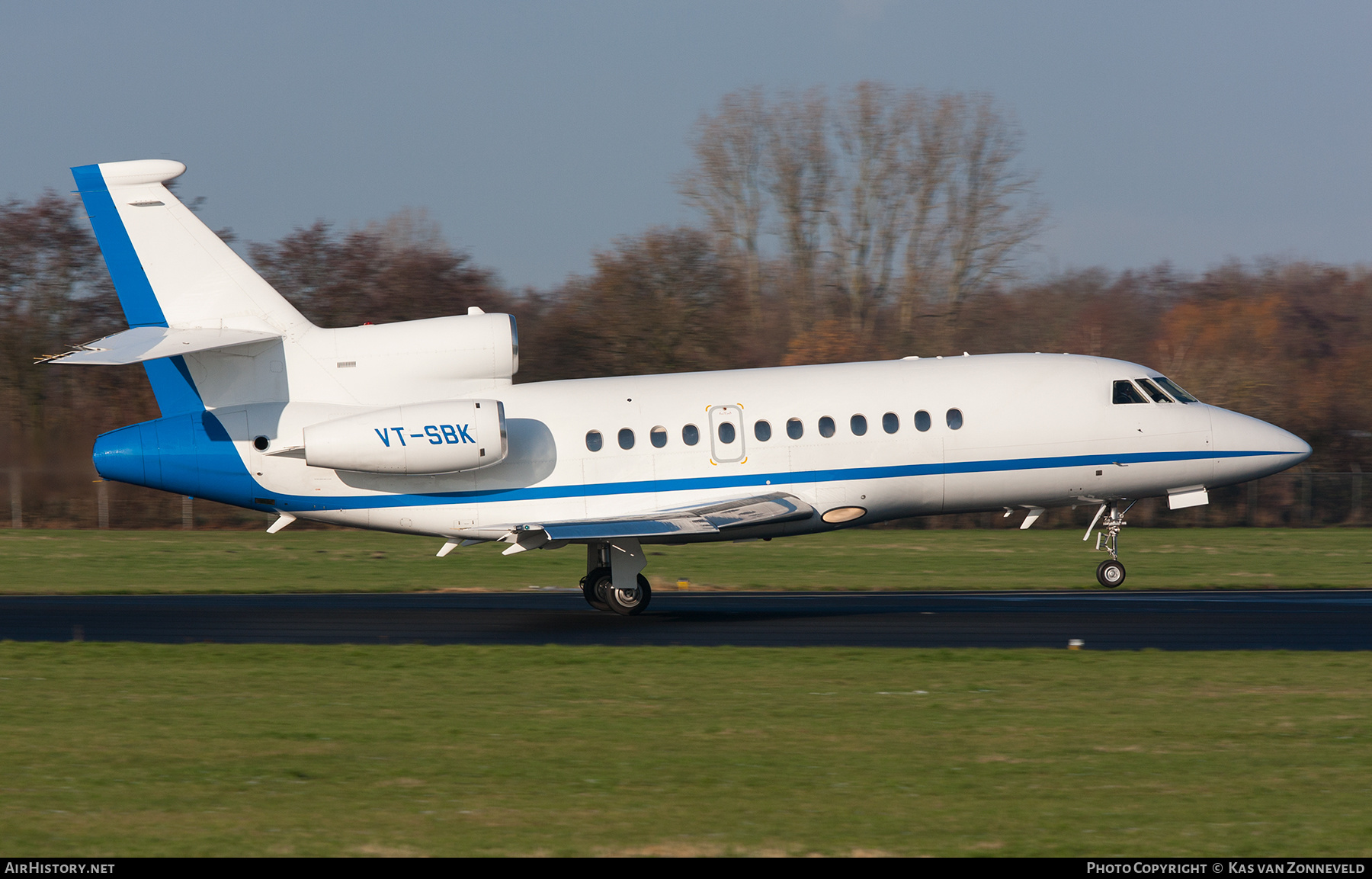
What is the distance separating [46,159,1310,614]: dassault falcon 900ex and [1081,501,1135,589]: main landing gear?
5.94 ft

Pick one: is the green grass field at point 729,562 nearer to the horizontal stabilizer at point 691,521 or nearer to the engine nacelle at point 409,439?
the horizontal stabilizer at point 691,521

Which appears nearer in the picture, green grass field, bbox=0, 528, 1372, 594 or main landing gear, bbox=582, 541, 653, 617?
main landing gear, bbox=582, 541, 653, 617

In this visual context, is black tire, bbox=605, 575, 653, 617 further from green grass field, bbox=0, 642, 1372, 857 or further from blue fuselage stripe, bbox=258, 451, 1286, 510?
green grass field, bbox=0, 642, 1372, 857

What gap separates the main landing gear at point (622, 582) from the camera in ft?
65.0

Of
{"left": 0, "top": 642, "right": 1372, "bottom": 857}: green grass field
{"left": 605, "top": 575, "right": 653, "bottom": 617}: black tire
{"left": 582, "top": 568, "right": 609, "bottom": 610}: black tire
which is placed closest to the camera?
{"left": 0, "top": 642, "right": 1372, "bottom": 857}: green grass field

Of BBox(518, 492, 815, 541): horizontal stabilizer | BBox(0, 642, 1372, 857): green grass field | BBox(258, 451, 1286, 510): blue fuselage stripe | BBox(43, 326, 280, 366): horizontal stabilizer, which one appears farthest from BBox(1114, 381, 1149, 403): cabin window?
BBox(43, 326, 280, 366): horizontal stabilizer

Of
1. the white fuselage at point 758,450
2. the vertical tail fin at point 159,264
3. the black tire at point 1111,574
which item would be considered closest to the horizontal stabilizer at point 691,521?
the white fuselage at point 758,450

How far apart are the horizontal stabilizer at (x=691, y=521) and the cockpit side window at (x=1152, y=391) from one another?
229 inches

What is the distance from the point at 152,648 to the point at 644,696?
713cm

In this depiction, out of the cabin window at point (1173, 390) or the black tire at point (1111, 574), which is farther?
the cabin window at point (1173, 390)

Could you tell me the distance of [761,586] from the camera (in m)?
24.9

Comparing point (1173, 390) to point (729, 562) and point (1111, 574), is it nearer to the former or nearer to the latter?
point (1111, 574)

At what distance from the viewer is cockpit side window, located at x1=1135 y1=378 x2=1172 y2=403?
20875mm
